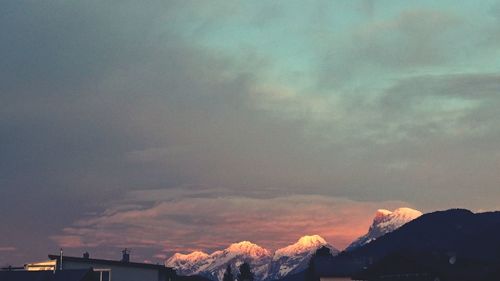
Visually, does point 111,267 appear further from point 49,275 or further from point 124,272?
point 49,275

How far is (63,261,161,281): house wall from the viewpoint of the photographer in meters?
70.6

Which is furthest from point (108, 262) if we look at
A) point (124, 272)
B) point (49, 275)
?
point (49, 275)

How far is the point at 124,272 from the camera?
72.8 meters

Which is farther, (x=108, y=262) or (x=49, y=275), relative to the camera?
(x=108, y=262)

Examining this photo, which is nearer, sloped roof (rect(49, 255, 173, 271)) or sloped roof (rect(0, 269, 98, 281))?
sloped roof (rect(0, 269, 98, 281))

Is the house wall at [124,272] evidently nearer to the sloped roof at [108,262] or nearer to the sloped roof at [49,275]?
the sloped roof at [108,262]

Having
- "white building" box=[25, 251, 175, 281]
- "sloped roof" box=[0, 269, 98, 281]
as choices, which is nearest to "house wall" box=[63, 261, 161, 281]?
"white building" box=[25, 251, 175, 281]

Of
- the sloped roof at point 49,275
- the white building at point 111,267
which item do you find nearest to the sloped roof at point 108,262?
the white building at point 111,267

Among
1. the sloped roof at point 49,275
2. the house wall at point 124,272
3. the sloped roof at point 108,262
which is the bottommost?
the sloped roof at point 49,275

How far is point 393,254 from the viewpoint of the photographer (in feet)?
251

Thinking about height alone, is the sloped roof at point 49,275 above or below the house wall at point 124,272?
below

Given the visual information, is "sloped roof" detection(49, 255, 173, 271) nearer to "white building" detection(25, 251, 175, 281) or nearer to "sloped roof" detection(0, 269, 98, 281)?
"white building" detection(25, 251, 175, 281)

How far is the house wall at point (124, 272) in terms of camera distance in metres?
70.6

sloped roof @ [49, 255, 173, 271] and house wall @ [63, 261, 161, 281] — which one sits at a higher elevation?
Answer: sloped roof @ [49, 255, 173, 271]
